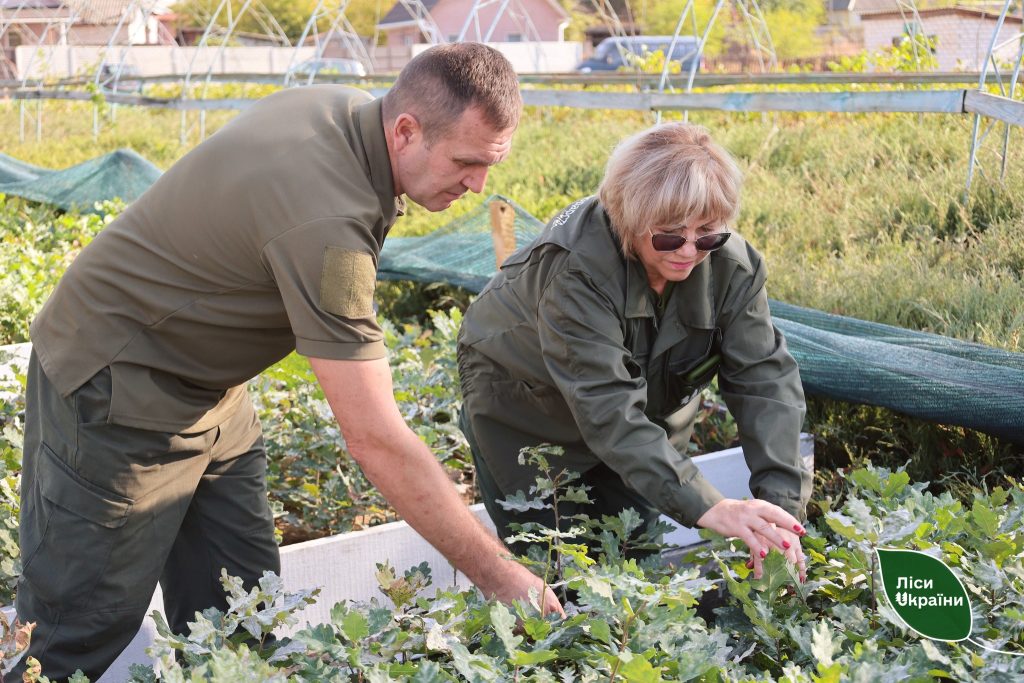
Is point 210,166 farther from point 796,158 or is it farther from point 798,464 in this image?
point 796,158

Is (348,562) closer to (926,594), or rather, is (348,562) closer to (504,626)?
(504,626)

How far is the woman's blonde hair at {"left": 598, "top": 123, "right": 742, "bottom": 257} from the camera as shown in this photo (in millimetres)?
2324

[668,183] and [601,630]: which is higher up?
[668,183]

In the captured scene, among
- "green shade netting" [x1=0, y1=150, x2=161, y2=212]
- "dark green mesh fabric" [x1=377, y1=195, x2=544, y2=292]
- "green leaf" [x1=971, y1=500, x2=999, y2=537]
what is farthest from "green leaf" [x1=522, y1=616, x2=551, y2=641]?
"green shade netting" [x1=0, y1=150, x2=161, y2=212]

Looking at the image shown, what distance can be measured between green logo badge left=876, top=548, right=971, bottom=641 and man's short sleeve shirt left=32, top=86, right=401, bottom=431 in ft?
3.37

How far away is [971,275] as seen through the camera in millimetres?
5102

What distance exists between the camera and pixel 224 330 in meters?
2.35

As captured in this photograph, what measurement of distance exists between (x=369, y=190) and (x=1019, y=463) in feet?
8.44

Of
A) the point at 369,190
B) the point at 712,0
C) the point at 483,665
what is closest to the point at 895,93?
the point at 369,190

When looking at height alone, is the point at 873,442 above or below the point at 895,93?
below

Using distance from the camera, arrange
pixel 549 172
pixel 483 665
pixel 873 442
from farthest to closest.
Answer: pixel 549 172 → pixel 873 442 → pixel 483 665

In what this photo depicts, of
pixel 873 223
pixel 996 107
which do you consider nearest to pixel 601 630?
pixel 996 107

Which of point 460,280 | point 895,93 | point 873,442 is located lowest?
point 873,442

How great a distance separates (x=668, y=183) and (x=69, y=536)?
1.55 meters
